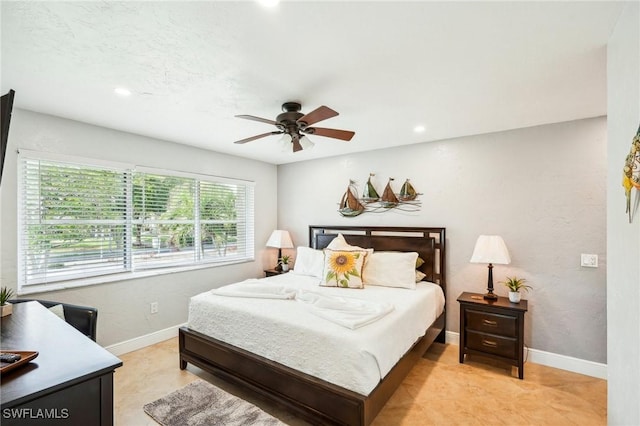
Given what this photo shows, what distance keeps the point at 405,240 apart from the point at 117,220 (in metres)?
3.39

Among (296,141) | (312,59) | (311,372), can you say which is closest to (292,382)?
(311,372)

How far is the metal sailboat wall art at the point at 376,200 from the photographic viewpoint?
3797 mm

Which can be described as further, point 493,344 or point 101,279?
point 101,279

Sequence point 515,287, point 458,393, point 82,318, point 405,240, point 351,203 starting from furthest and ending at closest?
point 351,203
point 405,240
point 515,287
point 458,393
point 82,318

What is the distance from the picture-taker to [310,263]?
3.98 meters

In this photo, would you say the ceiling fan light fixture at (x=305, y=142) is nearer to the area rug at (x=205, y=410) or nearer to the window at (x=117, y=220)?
the window at (x=117, y=220)

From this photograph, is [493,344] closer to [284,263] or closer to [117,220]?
[284,263]

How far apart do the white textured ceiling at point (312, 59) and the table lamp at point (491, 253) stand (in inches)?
46.9

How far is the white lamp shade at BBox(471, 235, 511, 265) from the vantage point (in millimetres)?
2918

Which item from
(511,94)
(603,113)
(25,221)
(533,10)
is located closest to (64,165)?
(25,221)

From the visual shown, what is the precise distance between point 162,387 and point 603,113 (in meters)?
4.63

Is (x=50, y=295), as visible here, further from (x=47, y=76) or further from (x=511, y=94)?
(x=511, y=94)

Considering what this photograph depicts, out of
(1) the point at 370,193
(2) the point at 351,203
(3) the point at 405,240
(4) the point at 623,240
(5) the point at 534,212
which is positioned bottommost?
(3) the point at 405,240

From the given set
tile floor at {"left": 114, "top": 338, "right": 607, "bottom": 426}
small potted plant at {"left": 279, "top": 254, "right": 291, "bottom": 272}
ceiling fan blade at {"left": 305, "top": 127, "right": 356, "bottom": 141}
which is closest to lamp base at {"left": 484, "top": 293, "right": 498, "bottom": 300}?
tile floor at {"left": 114, "top": 338, "right": 607, "bottom": 426}
